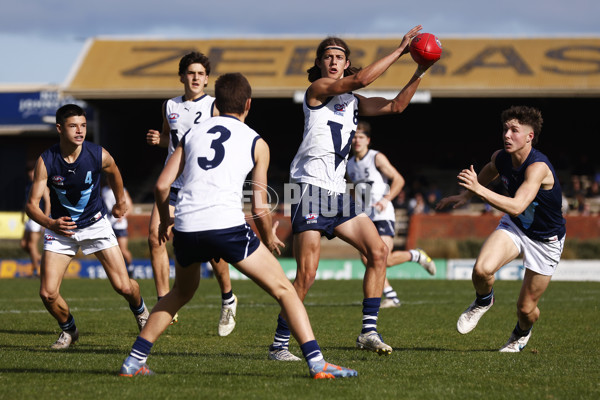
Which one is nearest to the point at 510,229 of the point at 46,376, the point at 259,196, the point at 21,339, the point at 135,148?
the point at 259,196

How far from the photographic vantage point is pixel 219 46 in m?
33.7

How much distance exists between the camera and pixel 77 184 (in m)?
7.65

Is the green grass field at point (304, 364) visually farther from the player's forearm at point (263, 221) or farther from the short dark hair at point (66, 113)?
the short dark hair at point (66, 113)

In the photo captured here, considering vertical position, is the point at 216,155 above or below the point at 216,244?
above

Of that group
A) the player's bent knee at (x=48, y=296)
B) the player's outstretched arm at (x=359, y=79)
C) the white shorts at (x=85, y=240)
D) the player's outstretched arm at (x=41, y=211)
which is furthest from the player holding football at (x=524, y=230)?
the player's bent knee at (x=48, y=296)

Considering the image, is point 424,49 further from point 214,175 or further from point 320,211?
point 214,175

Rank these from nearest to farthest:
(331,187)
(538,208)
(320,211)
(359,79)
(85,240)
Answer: (359,79), (320,211), (331,187), (538,208), (85,240)

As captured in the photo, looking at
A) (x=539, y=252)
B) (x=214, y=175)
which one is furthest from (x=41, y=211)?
(x=539, y=252)

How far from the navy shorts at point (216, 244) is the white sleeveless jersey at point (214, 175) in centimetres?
4

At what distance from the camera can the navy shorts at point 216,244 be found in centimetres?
541

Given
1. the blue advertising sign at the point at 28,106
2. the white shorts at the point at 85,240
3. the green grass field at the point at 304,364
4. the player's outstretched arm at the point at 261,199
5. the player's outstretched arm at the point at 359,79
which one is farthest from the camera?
the blue advertising sign at the point at 28,106

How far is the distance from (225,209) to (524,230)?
3.27m

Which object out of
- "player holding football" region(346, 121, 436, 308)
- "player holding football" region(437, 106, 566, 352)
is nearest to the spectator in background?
"player holding football" region(346, 121, 436, 308)

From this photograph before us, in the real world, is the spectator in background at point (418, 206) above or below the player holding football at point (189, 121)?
below
